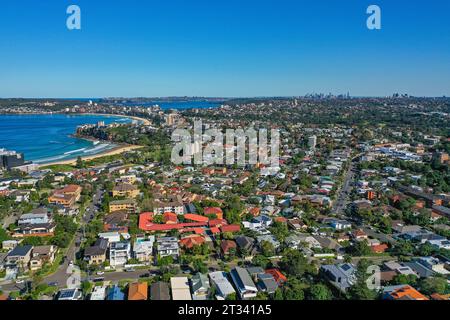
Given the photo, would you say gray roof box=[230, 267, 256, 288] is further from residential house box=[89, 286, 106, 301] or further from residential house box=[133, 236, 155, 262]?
residential house box=[89, 286, 106, 301]

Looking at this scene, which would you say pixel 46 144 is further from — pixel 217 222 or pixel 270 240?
pixel 270 240

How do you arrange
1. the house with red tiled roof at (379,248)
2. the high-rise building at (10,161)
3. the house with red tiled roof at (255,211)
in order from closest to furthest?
the house with red tiled roof at (379,248), the house with red tiled roof at (255,211), the high-rise building at (10,161)

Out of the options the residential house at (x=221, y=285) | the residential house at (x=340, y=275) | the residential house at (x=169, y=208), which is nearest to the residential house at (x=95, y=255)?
the residential house at (x=221, y=285)

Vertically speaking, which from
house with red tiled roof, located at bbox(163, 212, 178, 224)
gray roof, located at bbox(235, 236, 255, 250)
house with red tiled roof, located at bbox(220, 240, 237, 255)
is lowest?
house with red tiled roof, located at bbox(220, 240, 237, 255)

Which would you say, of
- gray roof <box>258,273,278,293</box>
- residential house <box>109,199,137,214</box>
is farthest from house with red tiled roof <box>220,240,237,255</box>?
residential house <box>109,199,137,214</box>

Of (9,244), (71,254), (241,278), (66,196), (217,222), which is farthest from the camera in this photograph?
(66,196)

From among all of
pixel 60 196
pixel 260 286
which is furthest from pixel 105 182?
pixel 260 286

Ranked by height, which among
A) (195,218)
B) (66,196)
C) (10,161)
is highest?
(10,161)

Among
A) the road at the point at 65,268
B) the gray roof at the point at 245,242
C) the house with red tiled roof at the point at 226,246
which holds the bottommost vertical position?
the road at the point at 65,268

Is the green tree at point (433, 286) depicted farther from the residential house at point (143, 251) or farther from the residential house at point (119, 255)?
the residential house at point (119, 255)

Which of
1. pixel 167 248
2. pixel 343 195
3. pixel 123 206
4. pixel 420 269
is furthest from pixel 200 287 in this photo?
pixel 343 195

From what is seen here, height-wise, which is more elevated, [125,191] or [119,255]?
[125,191]
